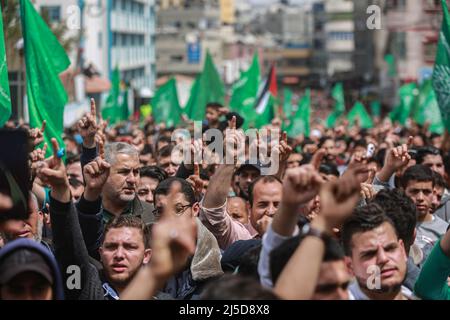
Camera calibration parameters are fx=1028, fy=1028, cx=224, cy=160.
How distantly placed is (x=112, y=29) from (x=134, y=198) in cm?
4537

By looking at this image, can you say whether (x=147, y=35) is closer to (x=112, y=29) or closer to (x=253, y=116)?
(x=112, y=29)

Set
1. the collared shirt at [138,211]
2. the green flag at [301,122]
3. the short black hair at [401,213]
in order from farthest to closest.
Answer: the green flag at [301,122] < the collared shirt at [138,211] < the short black hair at [401,213]

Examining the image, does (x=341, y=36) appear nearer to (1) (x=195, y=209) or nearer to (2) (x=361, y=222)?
(1) (x=195, y=209)

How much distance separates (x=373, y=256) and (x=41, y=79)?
5296mm

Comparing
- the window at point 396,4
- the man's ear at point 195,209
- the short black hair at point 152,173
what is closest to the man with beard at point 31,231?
the man's ear at point 195,209

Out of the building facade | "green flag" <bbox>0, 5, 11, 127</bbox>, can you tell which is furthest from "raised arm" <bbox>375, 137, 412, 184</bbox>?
the building facade

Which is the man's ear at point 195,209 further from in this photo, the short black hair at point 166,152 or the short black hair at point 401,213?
the short black hair at point 166,152

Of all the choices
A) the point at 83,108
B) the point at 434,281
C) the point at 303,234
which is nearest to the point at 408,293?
the point at 434,281

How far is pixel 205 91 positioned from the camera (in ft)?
56.9

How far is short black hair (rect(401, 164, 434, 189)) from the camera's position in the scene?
7812 millimetres

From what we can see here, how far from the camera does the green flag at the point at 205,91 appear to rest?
1652 cm

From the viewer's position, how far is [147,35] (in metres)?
67.6

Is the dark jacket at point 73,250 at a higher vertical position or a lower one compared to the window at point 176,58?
higher

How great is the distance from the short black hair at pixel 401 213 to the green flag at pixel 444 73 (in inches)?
178
